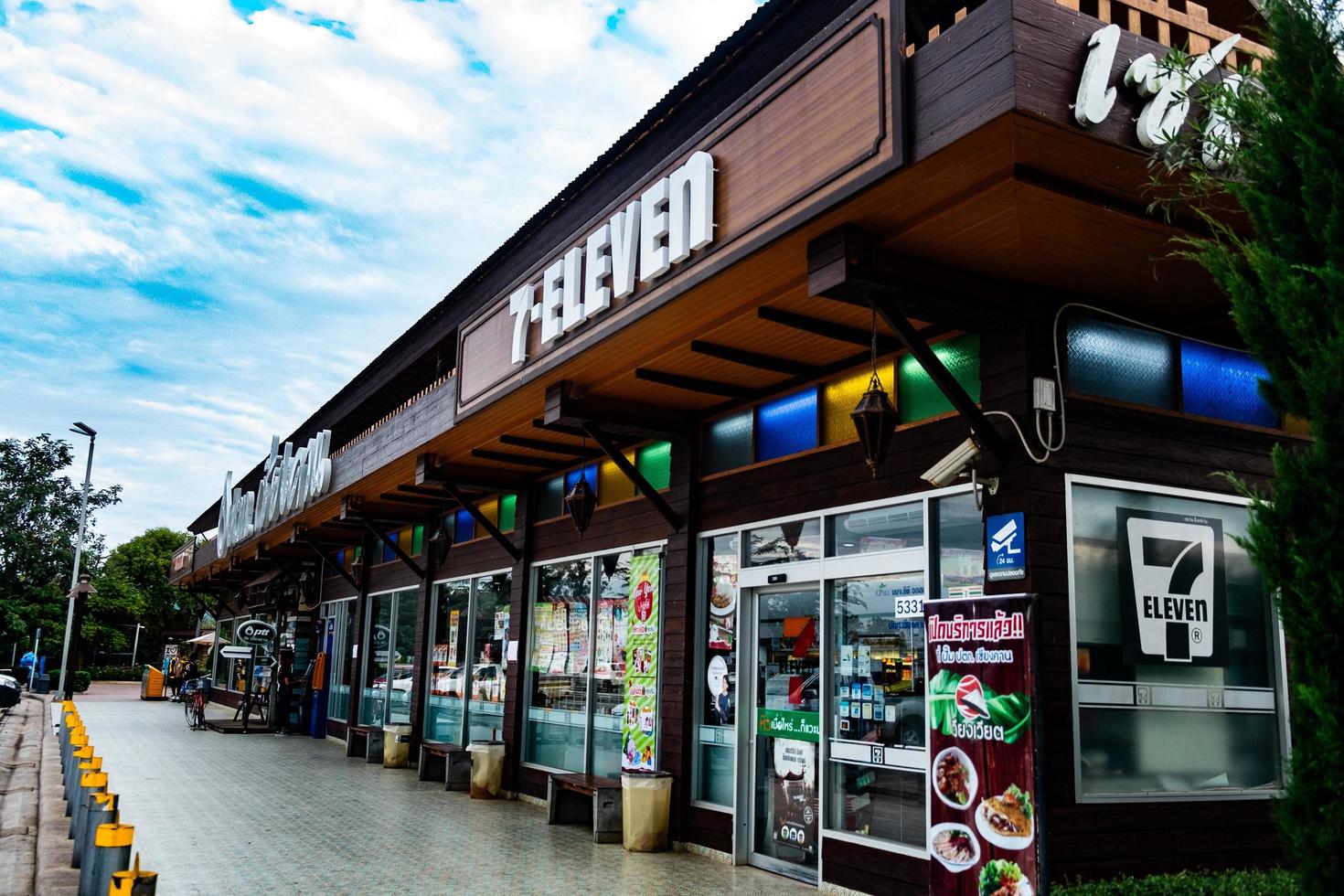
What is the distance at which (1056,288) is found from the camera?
6.45 metres

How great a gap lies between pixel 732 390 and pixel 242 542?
16775mm

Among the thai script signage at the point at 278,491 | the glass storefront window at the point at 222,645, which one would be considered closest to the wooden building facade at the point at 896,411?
the thai script signage at the point at 278,491

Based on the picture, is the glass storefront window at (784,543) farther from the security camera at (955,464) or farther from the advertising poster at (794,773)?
the security camera at (955,464)

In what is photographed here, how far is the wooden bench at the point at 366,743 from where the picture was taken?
16297 mm

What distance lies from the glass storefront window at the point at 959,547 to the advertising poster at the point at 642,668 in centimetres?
366

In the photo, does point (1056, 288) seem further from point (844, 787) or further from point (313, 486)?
point (313, 486)

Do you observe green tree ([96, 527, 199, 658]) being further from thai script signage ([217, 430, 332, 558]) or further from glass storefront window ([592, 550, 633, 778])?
glass storefront window ([592, 550, 633, 778])

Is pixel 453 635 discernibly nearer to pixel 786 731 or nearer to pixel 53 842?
pixel 53 842

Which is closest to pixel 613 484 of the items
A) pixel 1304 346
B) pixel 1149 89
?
pixel 1149 89

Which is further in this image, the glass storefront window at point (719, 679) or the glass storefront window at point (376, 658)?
the glass storefront window at point (376, 658)

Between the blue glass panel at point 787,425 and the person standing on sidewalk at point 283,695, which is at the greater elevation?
the blue glass panel at point 787,425

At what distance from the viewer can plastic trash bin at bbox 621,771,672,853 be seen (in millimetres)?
9117

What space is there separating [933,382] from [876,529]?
1.19 metres

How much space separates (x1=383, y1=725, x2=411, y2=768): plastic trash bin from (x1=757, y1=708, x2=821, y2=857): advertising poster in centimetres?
855
